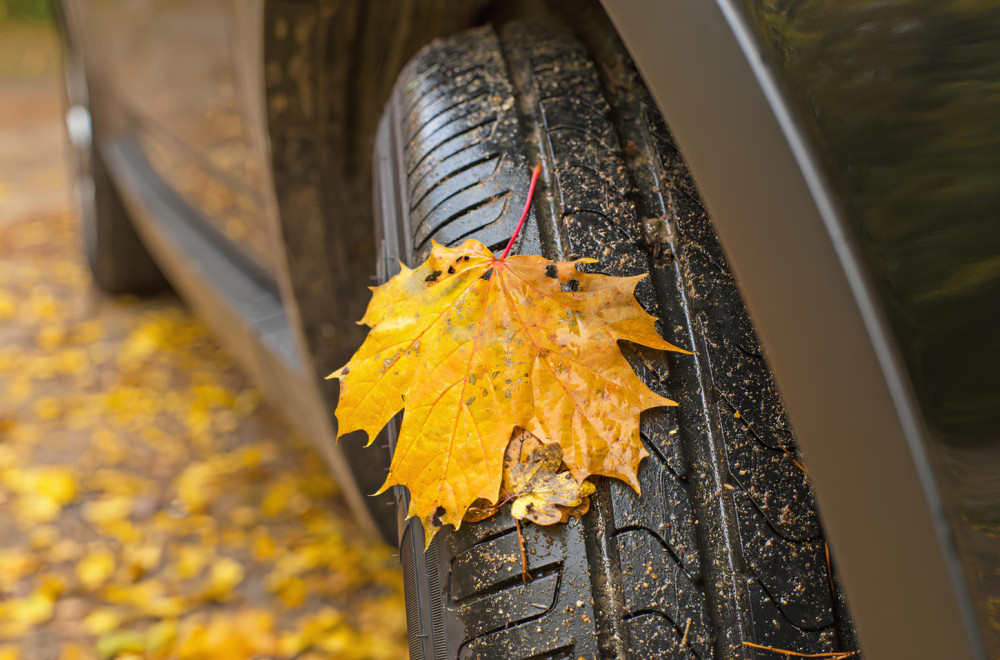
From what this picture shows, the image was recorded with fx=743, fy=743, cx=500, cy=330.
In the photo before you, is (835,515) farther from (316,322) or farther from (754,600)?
(316,322)

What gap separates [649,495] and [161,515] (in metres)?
1.74

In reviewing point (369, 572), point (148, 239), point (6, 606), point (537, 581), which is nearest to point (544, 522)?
point (537, 581)

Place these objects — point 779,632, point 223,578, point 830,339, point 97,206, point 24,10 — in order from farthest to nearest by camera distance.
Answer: point 24,10, point 97,206, point 223,578, point 779,632, point 830,339

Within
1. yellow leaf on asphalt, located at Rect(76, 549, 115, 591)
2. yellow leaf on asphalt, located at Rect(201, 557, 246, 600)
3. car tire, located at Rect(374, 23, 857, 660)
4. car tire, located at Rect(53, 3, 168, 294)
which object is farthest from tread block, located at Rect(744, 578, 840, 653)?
car tire, located at Rect(53, 3, 168, 294)

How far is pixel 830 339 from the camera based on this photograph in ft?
1.46

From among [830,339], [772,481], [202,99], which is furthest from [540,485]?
[202,99]

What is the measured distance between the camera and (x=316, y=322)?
144 cm

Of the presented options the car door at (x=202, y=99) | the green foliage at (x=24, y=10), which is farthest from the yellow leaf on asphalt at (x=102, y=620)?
the green foliage at (x=24, y=10)

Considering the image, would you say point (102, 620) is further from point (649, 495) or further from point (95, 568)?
point (649, 495)

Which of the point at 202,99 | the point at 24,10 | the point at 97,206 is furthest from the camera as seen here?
the point at 24,10

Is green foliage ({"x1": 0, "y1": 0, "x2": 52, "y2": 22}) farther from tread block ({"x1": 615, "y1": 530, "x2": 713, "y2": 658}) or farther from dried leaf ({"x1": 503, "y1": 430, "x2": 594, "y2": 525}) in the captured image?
tread block ({"x1": 615, "y1": 530, "x2": 713, "y2": 658})

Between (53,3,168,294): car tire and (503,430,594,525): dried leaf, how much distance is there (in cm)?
269

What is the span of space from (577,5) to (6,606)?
1844mm

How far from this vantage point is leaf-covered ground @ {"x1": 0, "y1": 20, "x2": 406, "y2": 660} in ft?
5.67
